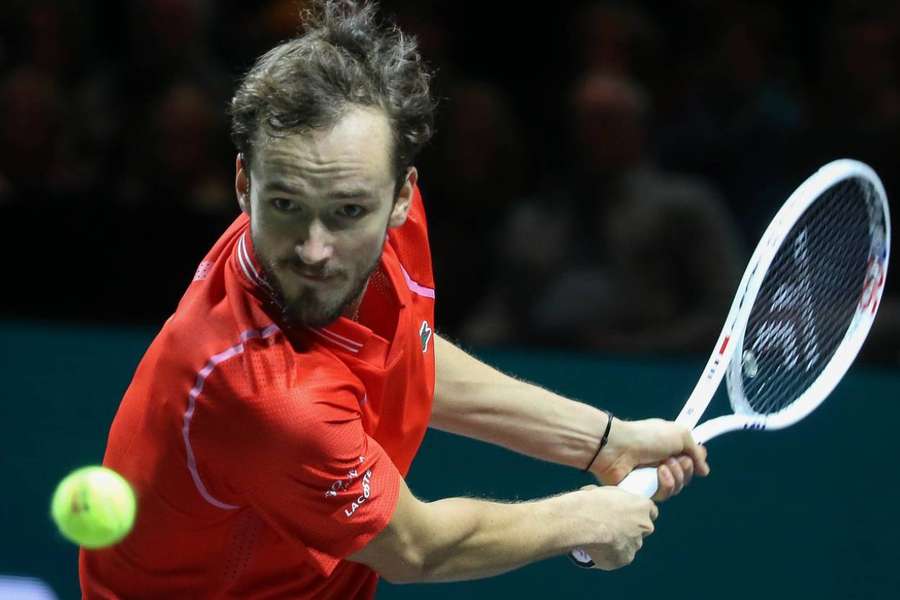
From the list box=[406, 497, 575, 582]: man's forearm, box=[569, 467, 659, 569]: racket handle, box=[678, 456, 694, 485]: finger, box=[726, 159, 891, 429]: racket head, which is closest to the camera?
box=[406, 497, 575, 582]: man's forearm

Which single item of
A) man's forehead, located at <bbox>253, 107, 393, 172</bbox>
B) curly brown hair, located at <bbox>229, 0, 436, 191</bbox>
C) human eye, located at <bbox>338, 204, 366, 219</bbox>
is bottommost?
human eye, located at <bbox>338, 204, 366, 219</bbox>

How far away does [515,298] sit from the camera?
4168mm

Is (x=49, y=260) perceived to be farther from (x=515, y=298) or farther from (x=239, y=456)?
(x=239, y=456)

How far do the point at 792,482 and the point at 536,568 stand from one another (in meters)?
0.70

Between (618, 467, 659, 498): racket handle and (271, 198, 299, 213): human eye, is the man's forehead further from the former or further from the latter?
(618, 467, 659, 498): racket handle

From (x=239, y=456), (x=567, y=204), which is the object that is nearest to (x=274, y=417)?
(x=239, y=456)

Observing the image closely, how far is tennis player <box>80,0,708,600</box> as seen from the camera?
2076mm

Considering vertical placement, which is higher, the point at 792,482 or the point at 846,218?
the point at 846,218

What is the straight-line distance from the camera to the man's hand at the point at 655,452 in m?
2.75

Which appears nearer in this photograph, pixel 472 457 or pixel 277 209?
pixel 277 209

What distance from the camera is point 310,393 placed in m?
2.09

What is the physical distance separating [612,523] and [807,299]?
0.86m

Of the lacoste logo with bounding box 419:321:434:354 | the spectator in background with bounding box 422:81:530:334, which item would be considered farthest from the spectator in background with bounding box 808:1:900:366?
the lacoste logo with bounding box 419:321:434:354

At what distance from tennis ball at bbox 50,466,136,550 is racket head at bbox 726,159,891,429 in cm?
121
